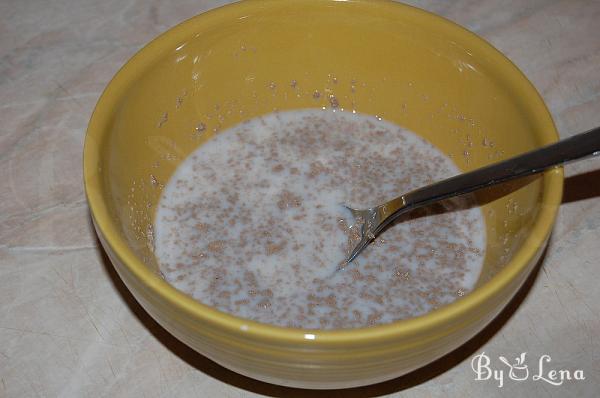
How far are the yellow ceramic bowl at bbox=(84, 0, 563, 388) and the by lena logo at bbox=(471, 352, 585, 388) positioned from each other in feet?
0.33

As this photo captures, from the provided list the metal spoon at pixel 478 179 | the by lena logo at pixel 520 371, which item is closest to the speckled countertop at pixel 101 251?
the by lena logo at pixel 520 371

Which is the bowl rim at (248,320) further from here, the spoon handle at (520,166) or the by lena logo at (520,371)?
the by lena logo at (520,371)

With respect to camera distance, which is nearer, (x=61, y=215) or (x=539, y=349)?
(x=539, y=349)

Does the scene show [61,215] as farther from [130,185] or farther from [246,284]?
[246,284]

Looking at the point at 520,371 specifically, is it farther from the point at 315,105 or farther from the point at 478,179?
the point at 315,105

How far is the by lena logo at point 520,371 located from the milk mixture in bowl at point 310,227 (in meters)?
0.10

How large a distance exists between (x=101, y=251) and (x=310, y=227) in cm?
29

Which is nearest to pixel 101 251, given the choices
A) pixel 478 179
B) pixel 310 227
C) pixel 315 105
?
pixel 310 227

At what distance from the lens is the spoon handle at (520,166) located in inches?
33.5

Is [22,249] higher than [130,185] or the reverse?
the reverse

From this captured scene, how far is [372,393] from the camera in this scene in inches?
37.3

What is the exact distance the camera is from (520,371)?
0.96 meters

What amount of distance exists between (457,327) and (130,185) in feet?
1.56

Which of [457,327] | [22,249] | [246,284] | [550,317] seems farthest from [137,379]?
[550,317]
